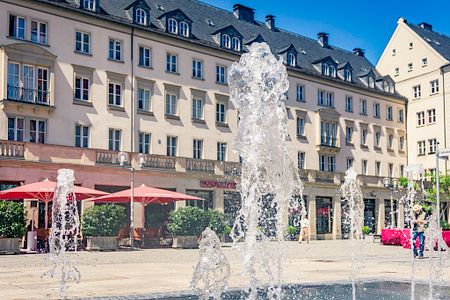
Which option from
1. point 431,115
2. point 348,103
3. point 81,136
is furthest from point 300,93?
point 81,136

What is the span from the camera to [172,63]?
3862 cm

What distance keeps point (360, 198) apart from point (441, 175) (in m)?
7.38

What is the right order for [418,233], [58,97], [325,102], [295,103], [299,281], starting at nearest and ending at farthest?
[299,281]
[418,233]
[58,97]
[295,103]
[325,102]

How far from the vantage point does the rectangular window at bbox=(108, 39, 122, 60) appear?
35.6 metres

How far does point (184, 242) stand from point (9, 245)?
847 cm

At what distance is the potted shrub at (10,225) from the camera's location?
77.6 feet

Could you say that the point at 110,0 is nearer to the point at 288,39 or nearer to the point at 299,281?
the point at 288,39

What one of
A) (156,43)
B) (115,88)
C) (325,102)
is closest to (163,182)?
(115,88)

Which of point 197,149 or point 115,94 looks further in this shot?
point 197,149

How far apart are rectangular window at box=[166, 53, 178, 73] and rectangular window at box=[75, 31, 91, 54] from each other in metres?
5.62

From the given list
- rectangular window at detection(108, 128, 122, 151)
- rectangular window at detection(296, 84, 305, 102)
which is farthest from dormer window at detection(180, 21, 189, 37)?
rectangular window at detection(296, 84, 305, 102)

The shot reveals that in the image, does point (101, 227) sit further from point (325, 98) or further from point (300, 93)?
point (325, 98)

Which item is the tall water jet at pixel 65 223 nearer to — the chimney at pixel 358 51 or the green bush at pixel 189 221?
the green bush at pixel 189 221

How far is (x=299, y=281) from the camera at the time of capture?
13.1 m
